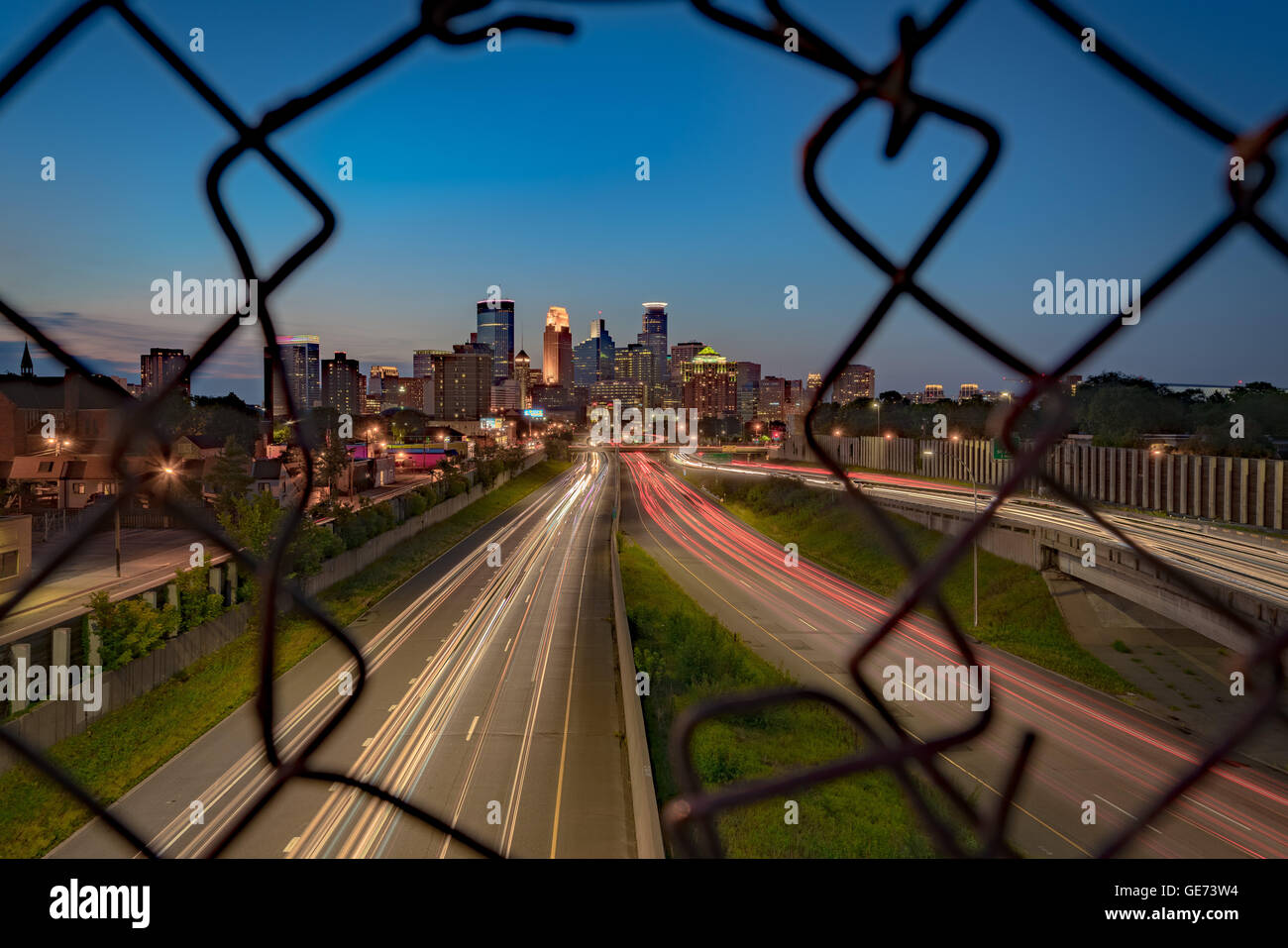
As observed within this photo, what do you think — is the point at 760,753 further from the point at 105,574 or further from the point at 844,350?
the point at 105,574

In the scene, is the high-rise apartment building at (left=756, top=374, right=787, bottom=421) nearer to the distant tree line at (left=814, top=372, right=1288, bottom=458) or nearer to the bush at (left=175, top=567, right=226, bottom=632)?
the distant tree line at (left=814, top=372, right=1288, bottom=458)

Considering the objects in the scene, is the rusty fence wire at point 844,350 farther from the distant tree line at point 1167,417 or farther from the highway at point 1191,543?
the distant tree line at point 1167,417

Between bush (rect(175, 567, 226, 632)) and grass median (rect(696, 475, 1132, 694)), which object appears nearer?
bush (rect(175, 567, 226, 632))

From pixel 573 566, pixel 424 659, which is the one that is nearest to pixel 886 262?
pixel 424 659

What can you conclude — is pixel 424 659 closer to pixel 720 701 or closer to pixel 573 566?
pixel 573 566

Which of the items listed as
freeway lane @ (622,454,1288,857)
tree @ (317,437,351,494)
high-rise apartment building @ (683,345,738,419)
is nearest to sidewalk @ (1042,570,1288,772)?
freeway lane @ (622,454,1288,857)

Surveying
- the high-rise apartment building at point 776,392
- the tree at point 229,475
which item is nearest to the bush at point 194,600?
the tree at point 229,475
